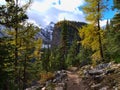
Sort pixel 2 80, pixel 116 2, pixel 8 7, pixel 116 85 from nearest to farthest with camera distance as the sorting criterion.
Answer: pixel 2 80 < pixel 116 85 < pixel 8 7 < pixel 116 2

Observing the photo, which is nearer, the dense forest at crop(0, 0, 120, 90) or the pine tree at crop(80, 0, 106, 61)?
the dense forest at crop(0, 0, 120, 90)

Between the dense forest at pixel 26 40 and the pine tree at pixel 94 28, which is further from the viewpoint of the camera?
the pine tree at pixel 94 28

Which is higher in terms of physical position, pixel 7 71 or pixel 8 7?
pixel 8 7

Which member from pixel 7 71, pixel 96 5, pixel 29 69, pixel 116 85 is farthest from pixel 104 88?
pixel 29 69

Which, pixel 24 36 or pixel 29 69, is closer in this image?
pixel 24 36

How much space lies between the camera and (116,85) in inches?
939

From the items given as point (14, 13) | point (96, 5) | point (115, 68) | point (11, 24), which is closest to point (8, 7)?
point (14, 13)

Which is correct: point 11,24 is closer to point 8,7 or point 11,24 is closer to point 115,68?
point 8,7

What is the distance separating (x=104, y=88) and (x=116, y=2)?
1202cm

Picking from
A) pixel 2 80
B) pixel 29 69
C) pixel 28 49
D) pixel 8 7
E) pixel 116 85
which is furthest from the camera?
pixel 29 69

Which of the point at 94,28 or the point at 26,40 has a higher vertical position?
the point at 94,28

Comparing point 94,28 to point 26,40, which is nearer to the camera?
point 26,40

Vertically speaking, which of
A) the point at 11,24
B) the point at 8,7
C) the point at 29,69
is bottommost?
the point at 29,69

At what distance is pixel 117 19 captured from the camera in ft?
110
